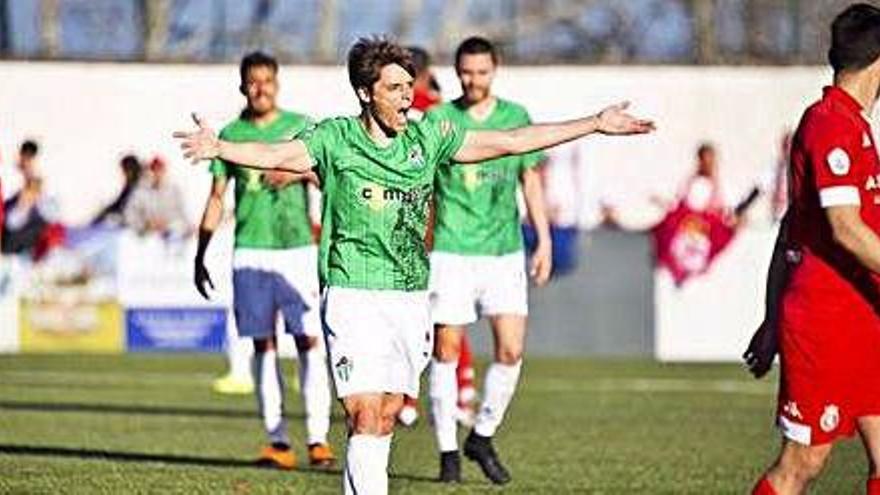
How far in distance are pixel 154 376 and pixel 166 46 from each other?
13052 millimetres

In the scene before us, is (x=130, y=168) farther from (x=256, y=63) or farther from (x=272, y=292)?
(x=256, y=63)

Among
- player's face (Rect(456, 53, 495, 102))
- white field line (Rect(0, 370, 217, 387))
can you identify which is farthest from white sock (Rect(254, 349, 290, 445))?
white field line (Rect(0, 370, 217, 387))

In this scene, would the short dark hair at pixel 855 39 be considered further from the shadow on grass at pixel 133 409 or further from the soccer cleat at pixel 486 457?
the shadow on grass at pixel 133 409

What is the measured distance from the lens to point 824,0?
38.5 meters

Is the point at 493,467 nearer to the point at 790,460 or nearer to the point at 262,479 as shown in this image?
the point at 262,479

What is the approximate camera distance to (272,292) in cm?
1603

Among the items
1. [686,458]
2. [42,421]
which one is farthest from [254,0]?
[686,458]

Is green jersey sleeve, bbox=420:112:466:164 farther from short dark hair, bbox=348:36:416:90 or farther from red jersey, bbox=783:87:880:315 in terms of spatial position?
red jersey, bbox=783:87:880:315

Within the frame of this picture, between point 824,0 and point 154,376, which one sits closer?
point 154,376

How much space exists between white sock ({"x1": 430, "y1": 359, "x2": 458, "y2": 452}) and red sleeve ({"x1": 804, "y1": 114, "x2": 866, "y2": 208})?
→ 556cm

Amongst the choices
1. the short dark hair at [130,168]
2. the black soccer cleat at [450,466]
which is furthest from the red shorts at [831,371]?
the short dark hair at [130,168]

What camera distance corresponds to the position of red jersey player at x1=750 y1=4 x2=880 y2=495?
9.60 metres

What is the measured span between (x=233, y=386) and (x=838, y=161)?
1421 centimetres

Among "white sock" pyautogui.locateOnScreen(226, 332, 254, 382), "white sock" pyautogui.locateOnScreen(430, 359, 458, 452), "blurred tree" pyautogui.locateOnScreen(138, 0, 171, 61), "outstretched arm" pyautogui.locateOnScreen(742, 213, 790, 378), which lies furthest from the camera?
"blurred tree" pyautogui.locateOnScreen(138, 0, 171, 61)
